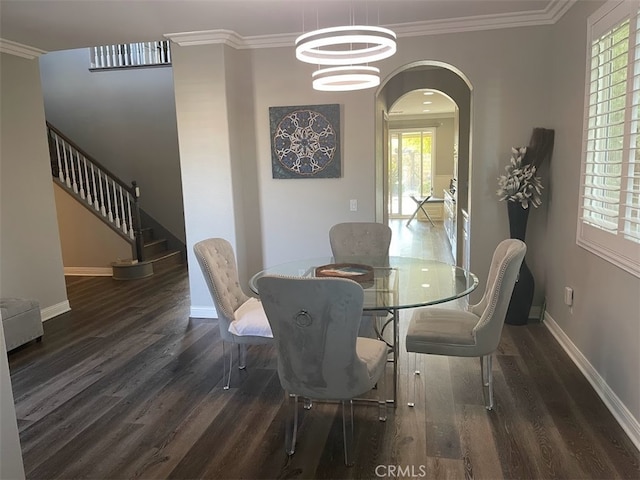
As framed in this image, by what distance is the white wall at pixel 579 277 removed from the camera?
2469 millimetres

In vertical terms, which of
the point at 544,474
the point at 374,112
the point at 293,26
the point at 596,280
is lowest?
the point at 544,474

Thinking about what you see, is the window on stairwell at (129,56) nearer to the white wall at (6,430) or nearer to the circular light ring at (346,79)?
the circular light ring at (346,79)

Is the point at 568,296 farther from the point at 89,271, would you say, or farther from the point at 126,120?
the point at 126,120

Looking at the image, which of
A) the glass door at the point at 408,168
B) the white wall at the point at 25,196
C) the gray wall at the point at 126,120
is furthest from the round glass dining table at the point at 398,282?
the glass door at the point at 408,168

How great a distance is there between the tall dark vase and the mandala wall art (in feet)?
5.24

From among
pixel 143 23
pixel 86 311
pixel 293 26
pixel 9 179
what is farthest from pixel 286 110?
pixel 86 311

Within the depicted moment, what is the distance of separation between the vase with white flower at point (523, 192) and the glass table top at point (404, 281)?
106 cm

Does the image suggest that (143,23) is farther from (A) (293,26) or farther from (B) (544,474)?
(B) (544,474)

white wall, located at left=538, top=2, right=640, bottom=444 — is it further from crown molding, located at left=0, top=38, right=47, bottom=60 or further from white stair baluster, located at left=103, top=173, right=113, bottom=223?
white stair baluster, located at left=103, top=173, right=113, bottom=223

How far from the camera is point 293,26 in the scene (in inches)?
153

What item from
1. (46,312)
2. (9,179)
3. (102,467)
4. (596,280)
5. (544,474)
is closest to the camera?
(544,474)

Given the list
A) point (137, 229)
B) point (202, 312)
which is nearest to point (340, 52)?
point (202, 312)

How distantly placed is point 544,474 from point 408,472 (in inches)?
24.1

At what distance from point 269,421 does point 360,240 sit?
5.37ft
